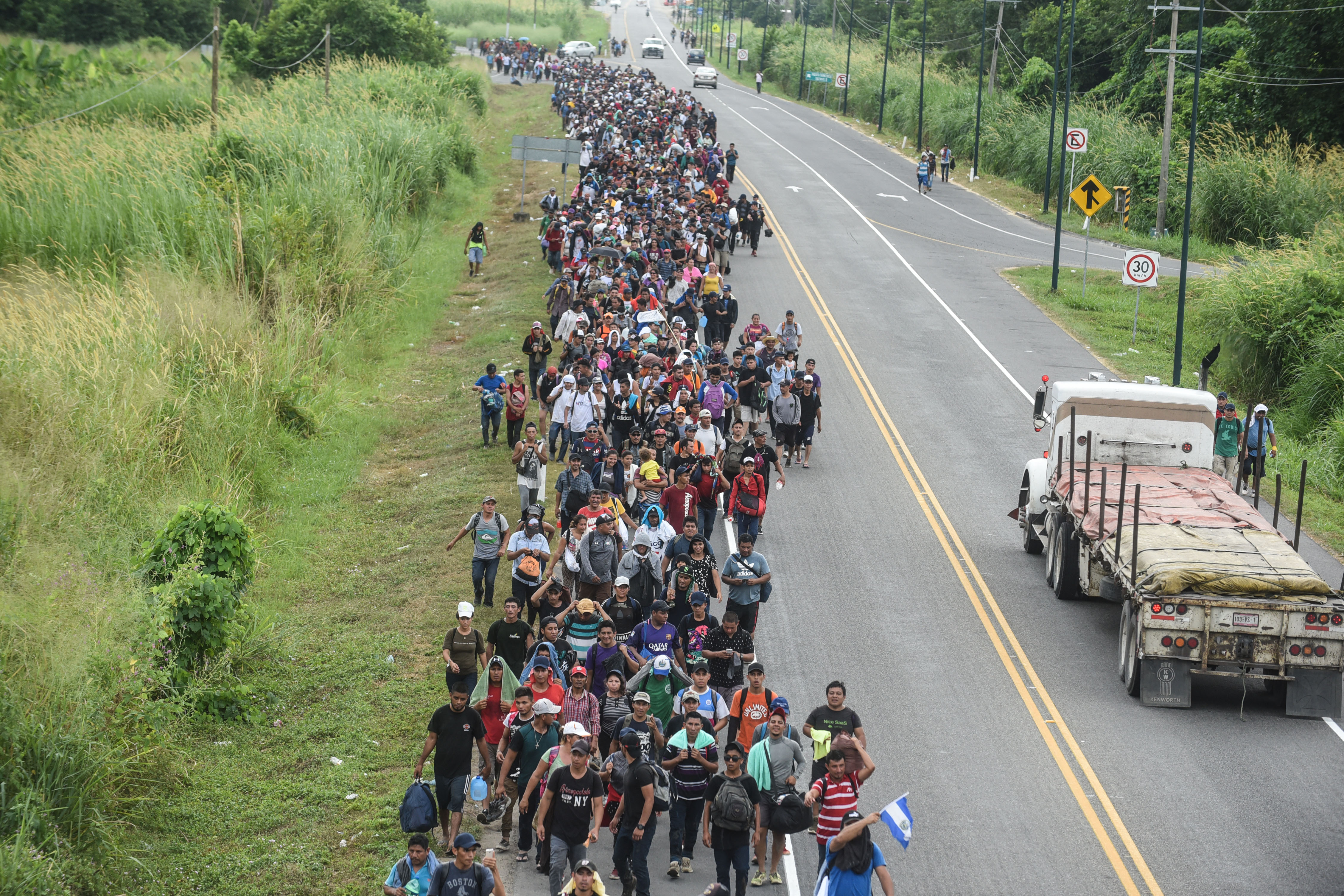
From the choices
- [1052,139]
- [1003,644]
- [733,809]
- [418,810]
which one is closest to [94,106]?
[1003,644]

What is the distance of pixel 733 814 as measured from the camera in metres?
10.6

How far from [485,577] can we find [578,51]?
314ft

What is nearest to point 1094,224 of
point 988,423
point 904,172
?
point 904,172

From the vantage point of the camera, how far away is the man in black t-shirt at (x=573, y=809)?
10.7m

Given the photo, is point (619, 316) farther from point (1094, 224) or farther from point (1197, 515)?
point (1094, 224)

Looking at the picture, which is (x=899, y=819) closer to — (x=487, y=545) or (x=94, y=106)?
(x=487, y=545)

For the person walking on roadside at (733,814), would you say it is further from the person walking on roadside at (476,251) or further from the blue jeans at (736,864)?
the person walking on roadside at (476,251)

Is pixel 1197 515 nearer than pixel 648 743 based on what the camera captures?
No

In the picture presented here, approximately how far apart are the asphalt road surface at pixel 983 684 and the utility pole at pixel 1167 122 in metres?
10.7

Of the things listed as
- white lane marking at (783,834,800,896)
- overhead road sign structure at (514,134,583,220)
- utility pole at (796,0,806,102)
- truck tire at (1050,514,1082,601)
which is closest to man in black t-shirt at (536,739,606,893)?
white lane marking at (783,834,800,896)

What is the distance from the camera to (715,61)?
130 metres

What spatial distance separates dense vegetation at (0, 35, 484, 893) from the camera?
1208cm

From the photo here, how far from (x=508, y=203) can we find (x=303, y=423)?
2696 centimetres

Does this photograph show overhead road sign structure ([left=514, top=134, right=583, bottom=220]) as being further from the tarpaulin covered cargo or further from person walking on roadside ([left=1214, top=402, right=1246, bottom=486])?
the tarpaulin covered cargo
